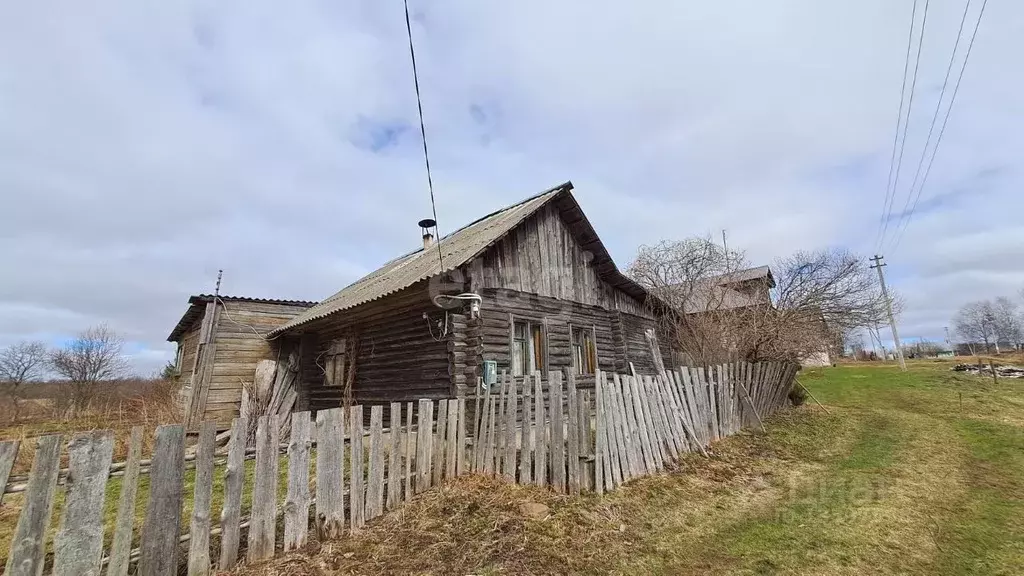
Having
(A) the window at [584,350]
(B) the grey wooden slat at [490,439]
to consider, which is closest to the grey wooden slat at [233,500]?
(B) the grey wooden slat at [490,439]

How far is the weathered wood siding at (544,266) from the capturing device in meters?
10.0

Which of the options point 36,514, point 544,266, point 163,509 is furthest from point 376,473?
point 544,266

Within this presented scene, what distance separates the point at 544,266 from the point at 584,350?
275cm

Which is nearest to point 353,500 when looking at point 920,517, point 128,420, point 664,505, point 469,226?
point 664,505

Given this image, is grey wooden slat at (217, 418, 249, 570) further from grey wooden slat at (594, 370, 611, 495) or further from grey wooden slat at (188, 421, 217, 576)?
grey wooden slat at (594, 370, 611, 495)

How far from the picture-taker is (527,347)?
34.5 feet

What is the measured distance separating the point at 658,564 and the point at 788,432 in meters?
7.66

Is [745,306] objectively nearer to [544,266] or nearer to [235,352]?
[544,266]

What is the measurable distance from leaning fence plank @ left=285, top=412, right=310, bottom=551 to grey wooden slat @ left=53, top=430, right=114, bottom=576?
1415 mm

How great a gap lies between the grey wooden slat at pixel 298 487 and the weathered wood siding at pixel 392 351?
4435 millimetres

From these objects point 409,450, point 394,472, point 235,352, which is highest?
point 235,352

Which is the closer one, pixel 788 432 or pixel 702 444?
pixel 702 444

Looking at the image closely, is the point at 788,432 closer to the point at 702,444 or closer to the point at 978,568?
the point at 702,444

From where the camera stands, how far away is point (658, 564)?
13.6 feet
